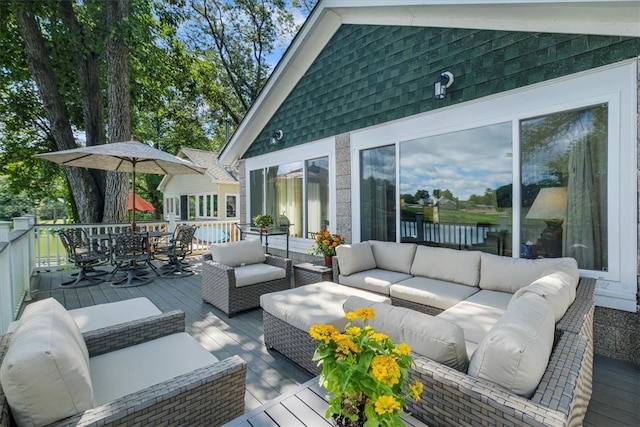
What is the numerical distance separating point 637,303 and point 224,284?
4.54 meters

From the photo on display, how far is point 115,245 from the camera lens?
5.79 meters

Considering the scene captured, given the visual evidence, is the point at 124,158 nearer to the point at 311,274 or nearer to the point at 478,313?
the point at 311,274

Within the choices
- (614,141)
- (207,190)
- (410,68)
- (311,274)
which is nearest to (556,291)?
(614,141)

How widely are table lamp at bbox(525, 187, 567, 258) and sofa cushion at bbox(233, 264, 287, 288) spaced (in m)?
3.44

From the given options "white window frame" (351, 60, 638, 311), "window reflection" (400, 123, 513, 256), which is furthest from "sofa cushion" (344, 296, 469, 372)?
"window reflection" (400, 123, 513, 256)

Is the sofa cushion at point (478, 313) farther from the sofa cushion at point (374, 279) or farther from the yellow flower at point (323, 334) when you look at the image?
the yellow flower at point (323, 334)

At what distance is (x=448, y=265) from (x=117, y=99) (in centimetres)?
867

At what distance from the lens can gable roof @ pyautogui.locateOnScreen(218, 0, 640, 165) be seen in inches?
117

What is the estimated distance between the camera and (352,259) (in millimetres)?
4305

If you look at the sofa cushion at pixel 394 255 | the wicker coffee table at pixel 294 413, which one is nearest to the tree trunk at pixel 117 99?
the sofa cushion at pixel 394 255

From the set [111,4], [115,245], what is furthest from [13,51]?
[115,245]

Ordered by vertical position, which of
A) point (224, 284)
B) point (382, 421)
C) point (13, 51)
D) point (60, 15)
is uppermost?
point (60, 15)

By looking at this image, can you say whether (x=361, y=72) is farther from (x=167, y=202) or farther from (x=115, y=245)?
(x=167, y=202)

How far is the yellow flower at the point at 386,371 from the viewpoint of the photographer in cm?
104
